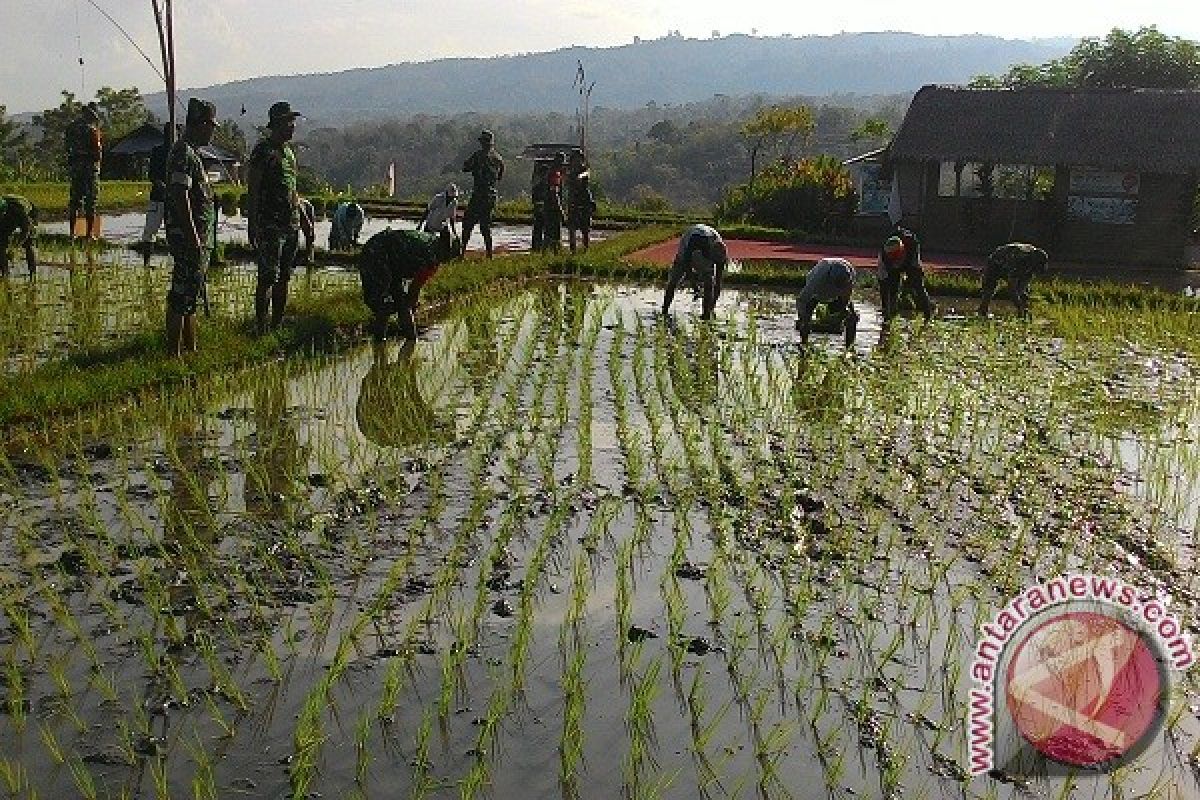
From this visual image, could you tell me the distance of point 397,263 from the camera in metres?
7.91

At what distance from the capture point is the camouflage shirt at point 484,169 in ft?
40.2

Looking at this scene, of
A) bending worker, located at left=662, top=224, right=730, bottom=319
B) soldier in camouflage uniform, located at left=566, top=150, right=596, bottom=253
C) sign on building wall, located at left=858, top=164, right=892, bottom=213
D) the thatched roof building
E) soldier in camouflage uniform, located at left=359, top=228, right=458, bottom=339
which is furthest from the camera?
sign on building wall, located at left=858, top=164, right=892, bottom=213

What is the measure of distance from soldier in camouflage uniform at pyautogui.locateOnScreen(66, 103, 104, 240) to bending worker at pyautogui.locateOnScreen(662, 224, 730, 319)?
607cm

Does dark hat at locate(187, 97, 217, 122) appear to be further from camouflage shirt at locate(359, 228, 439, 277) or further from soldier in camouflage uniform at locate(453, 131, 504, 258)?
soldier in camouflage uniform at locate(453, 131, 504, 258)

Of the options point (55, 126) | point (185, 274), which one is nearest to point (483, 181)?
point (185, 274)

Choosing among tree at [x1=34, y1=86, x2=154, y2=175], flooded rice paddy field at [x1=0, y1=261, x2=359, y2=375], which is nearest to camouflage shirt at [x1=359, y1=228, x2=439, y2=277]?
flooded rice paddy field at [x1=0, y1=261, x2=359, y2=375]

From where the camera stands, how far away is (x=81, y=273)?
10.3 metres

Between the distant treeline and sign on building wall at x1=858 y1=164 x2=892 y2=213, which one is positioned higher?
the distant treeline

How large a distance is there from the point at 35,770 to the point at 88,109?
1042 cm

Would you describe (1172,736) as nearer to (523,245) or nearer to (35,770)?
(35,770)

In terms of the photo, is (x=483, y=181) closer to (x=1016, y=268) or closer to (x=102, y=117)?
(x=1016, y=268)

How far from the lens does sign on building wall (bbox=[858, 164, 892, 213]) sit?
21.1 meters

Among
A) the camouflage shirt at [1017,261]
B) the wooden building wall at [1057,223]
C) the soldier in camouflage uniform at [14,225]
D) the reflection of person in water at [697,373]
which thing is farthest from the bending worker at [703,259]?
the wooden building wall at [1057,223]

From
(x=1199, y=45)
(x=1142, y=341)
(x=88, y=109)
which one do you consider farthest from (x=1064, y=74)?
(x=88, y=109)
